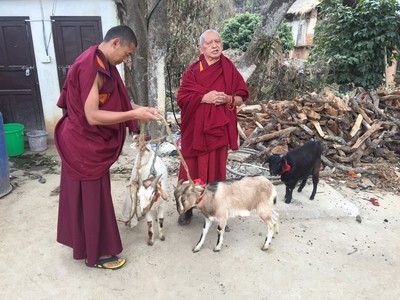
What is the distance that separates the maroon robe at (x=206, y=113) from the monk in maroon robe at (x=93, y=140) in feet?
2.08

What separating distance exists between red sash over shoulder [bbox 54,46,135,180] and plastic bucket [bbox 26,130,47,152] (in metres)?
3.69

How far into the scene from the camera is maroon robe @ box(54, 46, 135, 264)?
225 cm

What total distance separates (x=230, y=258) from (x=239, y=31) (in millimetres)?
11278

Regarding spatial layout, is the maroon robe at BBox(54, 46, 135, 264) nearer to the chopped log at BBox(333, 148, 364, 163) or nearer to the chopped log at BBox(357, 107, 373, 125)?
the chopped log at BBox(333, 148, 364, 163)

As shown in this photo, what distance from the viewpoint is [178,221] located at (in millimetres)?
3516

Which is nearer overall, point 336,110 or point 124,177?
point 124,177

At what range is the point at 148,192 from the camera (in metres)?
2.72

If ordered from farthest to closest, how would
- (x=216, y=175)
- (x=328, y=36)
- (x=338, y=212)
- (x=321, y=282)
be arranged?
(x=328, y=36) < (x=338, y=212) < (x=216, y=175) < (x=321, y=282)

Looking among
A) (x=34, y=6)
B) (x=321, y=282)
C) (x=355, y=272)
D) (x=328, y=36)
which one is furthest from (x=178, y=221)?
(x=328, y=36)

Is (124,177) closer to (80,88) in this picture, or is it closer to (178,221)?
(178,221)

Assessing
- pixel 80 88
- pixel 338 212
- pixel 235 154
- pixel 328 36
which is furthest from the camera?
pixel 328 36

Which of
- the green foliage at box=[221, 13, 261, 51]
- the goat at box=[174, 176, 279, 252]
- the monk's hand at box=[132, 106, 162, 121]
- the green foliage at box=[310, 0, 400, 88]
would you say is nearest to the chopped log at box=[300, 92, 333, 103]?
the goat at box=[174, 176, 279, 252]

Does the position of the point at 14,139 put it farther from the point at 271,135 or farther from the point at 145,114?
the point at 271,135

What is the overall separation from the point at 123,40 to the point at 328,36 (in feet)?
29.2
